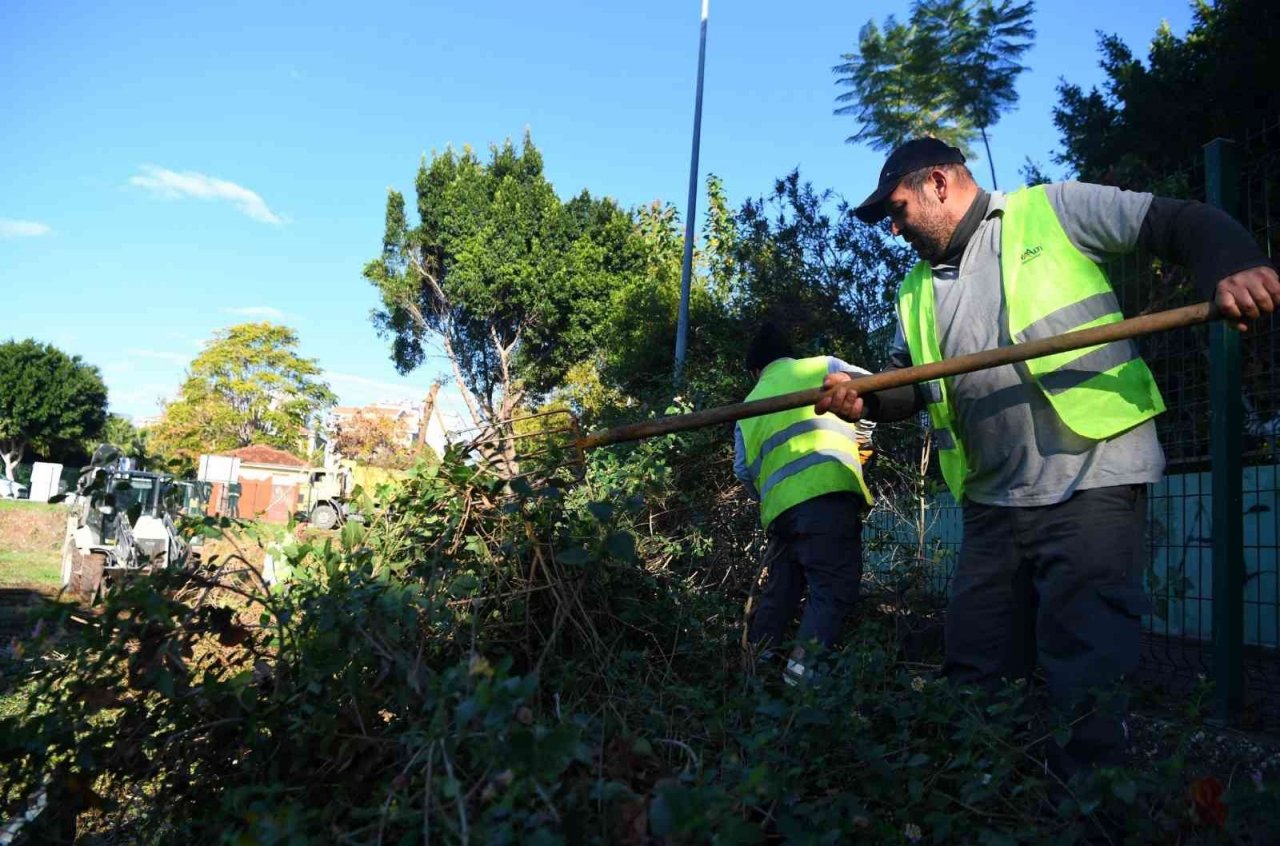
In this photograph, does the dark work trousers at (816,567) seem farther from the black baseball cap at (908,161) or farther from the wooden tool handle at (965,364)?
the black baseball cap at (908,161)

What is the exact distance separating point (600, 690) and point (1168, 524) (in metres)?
2.51

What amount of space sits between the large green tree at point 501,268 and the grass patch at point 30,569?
31.4ft

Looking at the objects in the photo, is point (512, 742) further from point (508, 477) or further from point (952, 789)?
point (508, 477)

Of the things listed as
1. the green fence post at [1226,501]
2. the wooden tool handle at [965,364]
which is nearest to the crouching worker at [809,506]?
the wooden tool handle at [965,364]

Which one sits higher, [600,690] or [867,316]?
[867,316]

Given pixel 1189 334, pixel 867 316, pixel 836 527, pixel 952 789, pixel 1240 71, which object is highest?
pixel 1240 71

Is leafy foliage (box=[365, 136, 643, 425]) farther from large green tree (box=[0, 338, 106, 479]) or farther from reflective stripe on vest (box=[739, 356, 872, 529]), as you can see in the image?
large green tree (box=[0, 338, 106, 479])

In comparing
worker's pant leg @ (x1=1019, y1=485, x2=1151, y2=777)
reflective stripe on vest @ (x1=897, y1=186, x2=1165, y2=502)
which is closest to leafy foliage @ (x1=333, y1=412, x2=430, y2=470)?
reflective stripe on vest @ (x1=897, y1=186, x2=1165, y2=502)

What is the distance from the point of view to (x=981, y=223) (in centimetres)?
269

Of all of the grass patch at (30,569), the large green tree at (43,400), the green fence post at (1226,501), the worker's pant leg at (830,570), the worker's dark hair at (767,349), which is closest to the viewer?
the green fence post at (1226,501)

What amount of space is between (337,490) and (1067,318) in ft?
62.0

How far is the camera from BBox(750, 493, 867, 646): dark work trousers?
11.9ft

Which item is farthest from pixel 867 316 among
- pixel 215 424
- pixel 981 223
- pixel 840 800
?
pixel 215 424

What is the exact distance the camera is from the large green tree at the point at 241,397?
2098 inches
